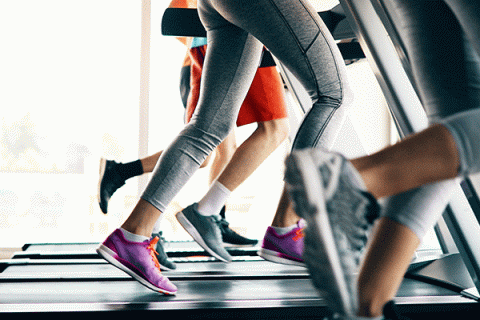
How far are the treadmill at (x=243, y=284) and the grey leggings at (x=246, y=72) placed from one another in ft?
0.75

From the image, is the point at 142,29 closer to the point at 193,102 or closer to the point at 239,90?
the point at 193,102

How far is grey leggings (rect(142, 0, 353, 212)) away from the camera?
3.35 ft

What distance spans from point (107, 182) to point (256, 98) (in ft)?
2.35

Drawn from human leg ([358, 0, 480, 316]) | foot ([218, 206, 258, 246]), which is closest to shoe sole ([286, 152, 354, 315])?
human leg ([358, 0, 480, 316])

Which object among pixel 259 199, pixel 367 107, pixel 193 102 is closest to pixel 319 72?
pixel 193 102

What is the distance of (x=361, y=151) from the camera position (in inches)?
75.9

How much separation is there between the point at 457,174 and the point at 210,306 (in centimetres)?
65

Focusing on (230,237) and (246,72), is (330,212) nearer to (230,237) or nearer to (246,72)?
(246,72)

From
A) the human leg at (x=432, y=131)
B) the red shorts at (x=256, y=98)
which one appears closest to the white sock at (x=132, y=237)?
the human leg at (x=432, y=131)

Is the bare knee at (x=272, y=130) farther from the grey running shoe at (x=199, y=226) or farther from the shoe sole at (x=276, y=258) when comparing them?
the shoe sole at (x=276, y=258)

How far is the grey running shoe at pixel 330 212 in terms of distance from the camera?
0.48 meters

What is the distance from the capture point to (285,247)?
117 centimetres

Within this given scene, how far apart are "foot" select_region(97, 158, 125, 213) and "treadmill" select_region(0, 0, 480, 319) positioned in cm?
24

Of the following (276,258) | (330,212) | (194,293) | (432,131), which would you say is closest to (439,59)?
(432,131)
